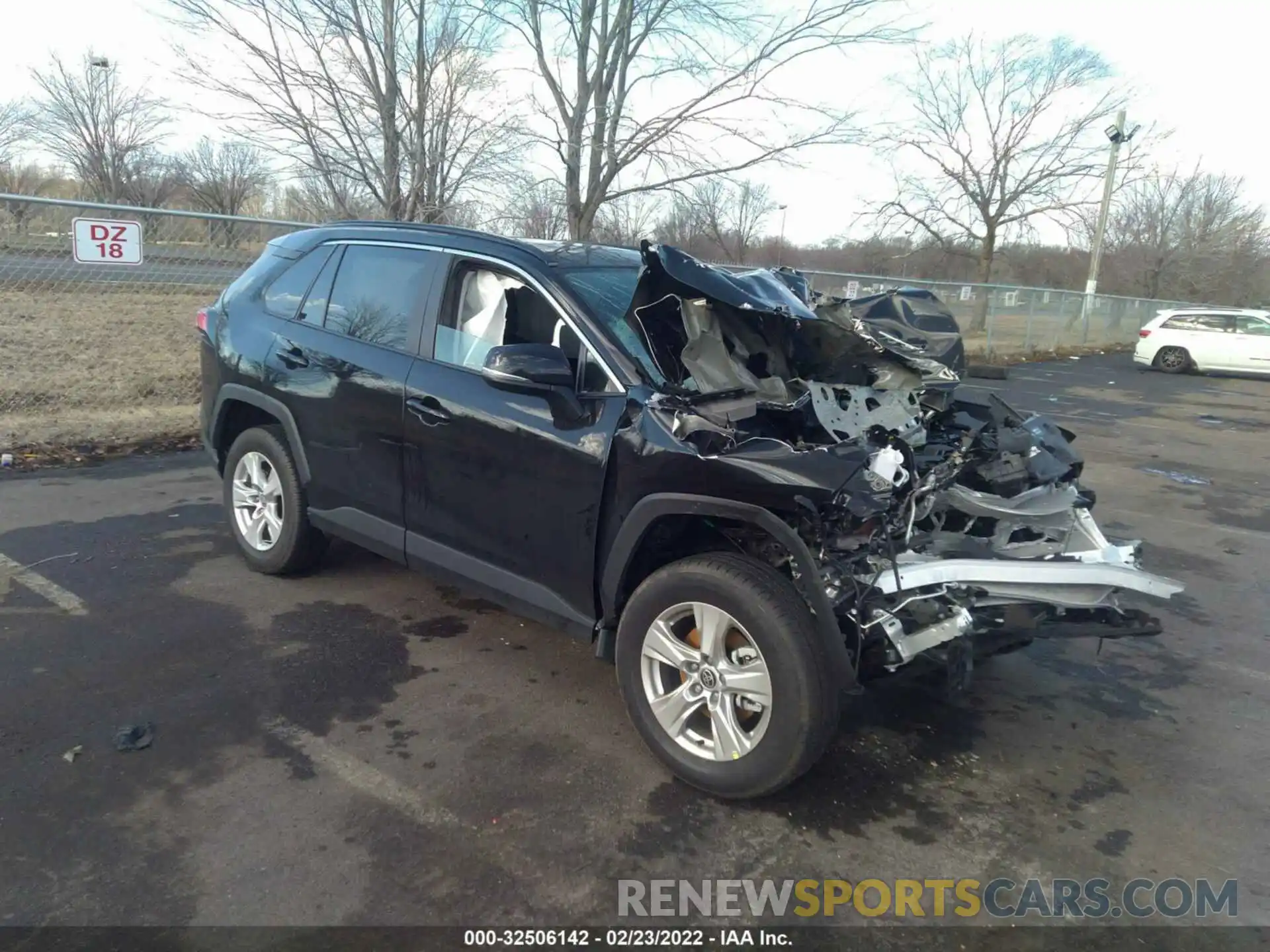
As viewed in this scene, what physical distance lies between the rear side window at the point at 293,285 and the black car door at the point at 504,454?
1.06 metres

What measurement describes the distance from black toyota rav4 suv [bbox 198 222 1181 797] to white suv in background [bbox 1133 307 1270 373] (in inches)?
781

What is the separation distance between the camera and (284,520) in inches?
191

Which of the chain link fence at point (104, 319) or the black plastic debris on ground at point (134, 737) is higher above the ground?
the chain link fence at point (104, 319)

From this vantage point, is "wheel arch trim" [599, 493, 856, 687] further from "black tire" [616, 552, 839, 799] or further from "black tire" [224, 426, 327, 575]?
"black tire" [224, 426, 327, 575]

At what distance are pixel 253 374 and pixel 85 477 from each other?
116 inches

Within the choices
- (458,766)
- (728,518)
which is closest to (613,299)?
(728,518)

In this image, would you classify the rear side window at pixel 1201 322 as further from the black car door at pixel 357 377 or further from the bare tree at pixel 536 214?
the black car door at pixel 357 377

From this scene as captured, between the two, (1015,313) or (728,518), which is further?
(1015,313)

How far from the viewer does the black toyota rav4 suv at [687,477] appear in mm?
3088

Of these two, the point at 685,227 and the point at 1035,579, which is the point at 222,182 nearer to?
the point at 685,227

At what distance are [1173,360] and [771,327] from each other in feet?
70.0

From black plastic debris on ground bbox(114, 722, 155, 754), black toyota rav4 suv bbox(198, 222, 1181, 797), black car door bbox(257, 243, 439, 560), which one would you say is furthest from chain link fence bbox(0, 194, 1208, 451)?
black plastic debris on ground bbox(114, 722, 155, 754)

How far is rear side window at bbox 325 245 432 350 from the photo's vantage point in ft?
13.9

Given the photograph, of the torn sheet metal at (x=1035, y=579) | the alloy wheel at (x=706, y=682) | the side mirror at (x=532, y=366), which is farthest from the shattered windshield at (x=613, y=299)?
the torn sheet metal at (x=1035, y=579)
